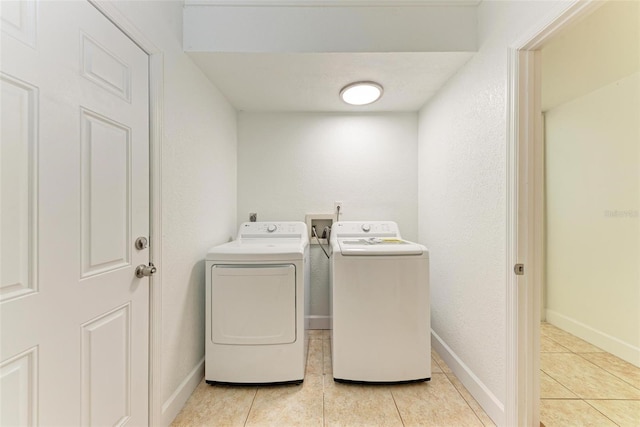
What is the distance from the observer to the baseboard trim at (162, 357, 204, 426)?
1.32 metres

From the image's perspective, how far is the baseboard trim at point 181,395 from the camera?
1315mm

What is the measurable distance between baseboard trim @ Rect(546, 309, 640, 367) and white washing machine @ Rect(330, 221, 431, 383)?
1.57 m

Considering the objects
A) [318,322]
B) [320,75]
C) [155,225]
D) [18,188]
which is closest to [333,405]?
[318,322]

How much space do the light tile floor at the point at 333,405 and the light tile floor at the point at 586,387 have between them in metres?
0.45

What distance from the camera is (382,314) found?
1578 millimetres

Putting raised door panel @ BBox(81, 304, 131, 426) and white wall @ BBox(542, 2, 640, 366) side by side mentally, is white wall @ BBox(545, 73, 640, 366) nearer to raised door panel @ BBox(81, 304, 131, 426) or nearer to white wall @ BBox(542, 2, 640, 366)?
white wall @ BBox(542, 2, 640, 366)

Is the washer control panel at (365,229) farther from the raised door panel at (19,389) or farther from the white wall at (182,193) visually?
the raised door panel at (19,389)

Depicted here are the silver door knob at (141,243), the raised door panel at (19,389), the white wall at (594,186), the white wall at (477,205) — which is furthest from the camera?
the white wall at (594,186)

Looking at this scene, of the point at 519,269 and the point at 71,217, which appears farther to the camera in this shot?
the point at 519,269

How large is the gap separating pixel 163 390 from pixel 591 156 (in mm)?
3390

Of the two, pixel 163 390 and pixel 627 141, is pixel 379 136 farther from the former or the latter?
pixel 163 390

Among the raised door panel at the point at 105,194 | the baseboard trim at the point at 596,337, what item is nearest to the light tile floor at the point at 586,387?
the baseboard trim at the point at 596,337

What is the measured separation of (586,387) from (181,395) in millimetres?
2419

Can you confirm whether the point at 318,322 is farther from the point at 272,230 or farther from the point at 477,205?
the point at 477,205
